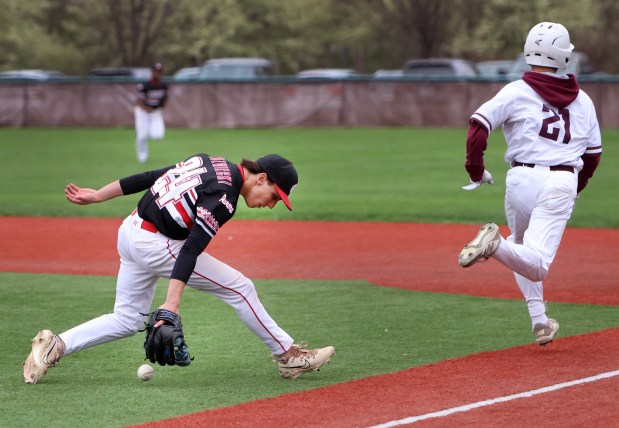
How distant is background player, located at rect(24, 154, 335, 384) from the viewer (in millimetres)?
6297

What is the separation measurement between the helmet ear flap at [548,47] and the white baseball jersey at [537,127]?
202mm

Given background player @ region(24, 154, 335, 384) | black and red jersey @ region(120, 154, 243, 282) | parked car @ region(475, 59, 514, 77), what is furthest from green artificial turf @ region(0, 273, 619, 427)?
parked car @ region(475, 59, 514, 77)

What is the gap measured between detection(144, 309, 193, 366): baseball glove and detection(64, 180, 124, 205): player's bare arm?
40.9 inches

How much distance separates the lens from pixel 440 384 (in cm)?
671

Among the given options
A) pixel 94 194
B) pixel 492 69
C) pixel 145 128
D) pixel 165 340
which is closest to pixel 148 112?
pixel 145 128

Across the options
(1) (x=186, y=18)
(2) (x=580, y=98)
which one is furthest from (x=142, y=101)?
(1) (x=186, y=18)

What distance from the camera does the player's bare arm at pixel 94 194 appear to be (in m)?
6.95

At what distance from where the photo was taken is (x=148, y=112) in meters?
25.1

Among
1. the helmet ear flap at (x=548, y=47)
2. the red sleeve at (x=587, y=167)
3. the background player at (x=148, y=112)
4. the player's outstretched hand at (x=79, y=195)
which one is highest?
the helmet ear flap at (x=548, y=47)

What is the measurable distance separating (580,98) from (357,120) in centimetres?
2579

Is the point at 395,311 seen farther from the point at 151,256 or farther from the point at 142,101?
the point at 142,101

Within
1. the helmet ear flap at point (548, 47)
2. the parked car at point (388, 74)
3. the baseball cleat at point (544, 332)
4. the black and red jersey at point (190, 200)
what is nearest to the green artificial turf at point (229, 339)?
the baseball cleat at point (544, 332)

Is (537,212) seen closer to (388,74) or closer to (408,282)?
(408,282)

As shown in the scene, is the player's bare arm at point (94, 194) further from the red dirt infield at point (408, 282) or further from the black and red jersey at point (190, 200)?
the red dirt infield at point (408, 282)
